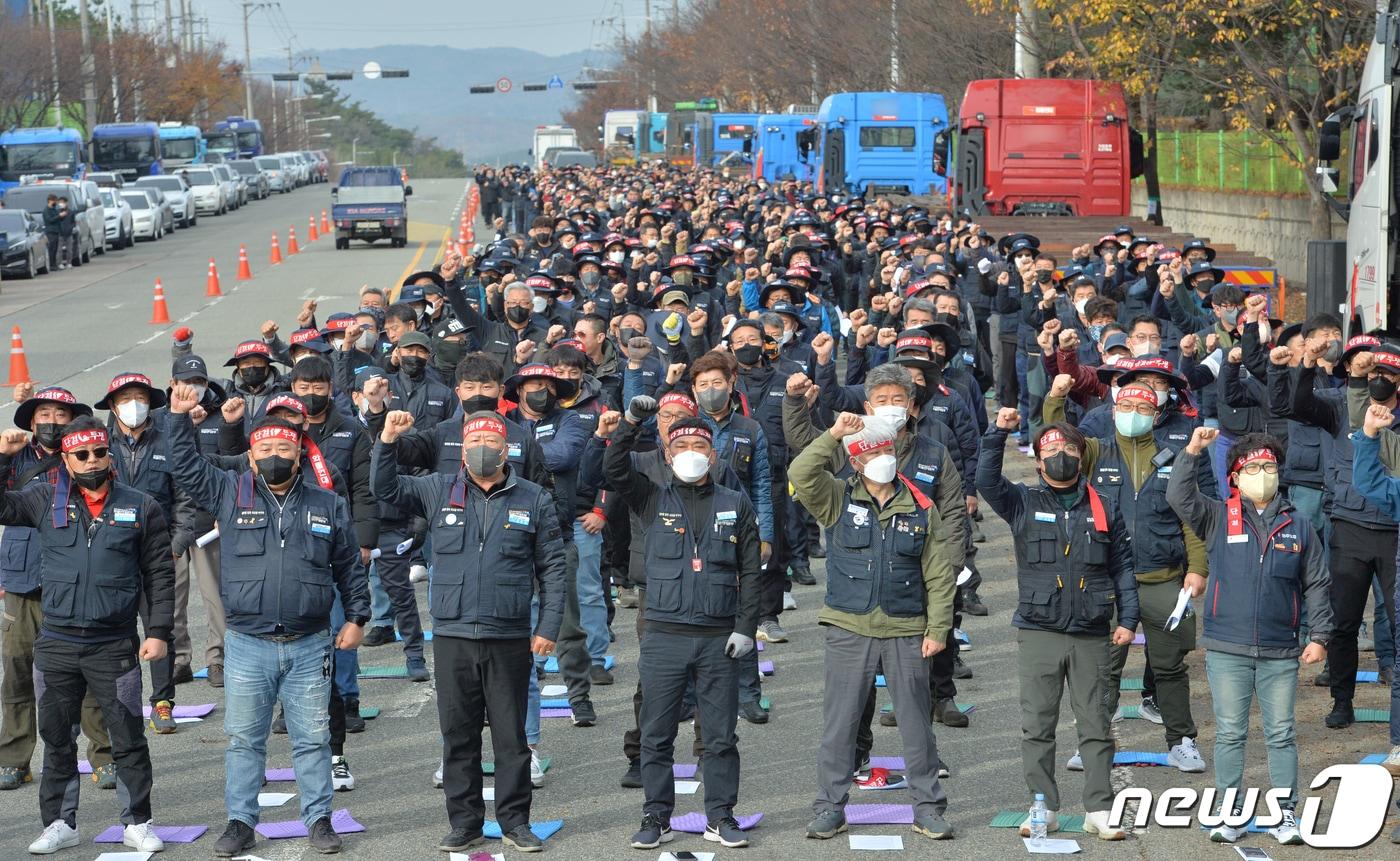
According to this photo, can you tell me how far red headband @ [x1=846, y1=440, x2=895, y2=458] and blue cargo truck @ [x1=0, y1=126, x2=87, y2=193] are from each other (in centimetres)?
4888

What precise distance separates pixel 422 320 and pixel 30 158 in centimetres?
4215

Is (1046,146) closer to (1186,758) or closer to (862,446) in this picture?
(1186,758)

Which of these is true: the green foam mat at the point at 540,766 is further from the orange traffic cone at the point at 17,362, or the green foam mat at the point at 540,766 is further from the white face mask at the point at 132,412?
the orange traffic cone at the point at 17,362

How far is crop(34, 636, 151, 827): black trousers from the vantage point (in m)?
8.17

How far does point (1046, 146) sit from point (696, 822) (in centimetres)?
2224

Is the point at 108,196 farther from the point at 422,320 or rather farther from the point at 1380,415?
the point at 1380,415

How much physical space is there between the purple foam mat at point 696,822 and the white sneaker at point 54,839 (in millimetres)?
2607

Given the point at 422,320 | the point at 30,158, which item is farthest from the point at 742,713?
the point at 30,158

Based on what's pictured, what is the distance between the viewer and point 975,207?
29.4m

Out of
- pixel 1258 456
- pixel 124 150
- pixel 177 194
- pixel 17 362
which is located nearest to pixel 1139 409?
pixel 1258 456

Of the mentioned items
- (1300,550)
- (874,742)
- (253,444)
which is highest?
(253,444)

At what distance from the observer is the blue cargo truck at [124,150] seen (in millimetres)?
63562

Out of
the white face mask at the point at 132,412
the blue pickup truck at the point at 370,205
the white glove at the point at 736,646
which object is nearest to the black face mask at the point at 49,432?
the white face mask at the point at 132,412

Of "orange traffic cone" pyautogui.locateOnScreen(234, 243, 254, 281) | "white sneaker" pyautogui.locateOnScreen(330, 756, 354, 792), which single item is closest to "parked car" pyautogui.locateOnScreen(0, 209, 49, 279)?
"orange traffic cone" pyautogui.locateOnScreen(234, 243, 254, 281)
